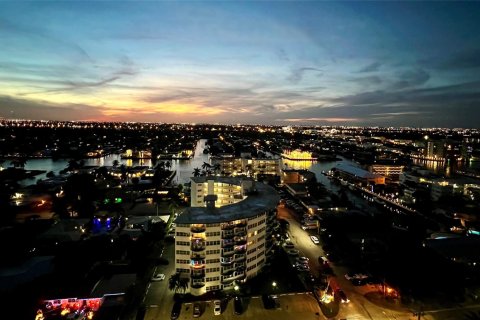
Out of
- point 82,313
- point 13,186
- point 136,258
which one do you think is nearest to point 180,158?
point 13,186

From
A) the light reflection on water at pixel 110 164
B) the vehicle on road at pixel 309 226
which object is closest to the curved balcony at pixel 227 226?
the vehicle on road at pixel 309 226

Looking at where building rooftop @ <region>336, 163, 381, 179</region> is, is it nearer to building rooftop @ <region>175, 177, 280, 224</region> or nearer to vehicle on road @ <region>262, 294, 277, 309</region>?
building rooftop @ <region>175, 177, 280, 224</region>

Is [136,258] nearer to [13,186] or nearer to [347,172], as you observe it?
[13,186]

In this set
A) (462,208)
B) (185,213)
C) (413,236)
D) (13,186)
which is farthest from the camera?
(13,186)

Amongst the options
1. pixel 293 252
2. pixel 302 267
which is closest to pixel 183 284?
pixel 302 267

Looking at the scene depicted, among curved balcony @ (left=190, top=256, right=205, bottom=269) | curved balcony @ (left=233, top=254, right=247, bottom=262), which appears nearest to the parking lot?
curved balcony @ (left=190, top=256, right=205, bottom=269)

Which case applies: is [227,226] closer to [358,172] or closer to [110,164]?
[358,172]

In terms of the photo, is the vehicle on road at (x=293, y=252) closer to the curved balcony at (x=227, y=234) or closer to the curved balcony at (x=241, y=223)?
the curved balcony at (x=241, y=223)
